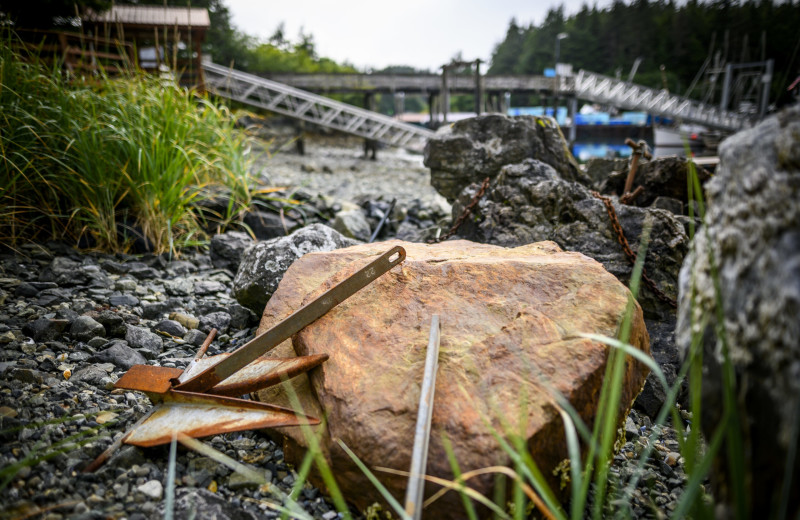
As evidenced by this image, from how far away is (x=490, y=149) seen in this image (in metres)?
4.66

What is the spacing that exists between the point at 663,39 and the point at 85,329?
21.5m

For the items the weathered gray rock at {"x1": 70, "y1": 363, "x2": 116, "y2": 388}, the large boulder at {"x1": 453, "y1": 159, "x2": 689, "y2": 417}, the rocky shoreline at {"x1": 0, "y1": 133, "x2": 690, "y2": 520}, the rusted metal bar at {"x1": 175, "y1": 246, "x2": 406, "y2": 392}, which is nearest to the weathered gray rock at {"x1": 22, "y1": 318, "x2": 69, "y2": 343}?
the rocky shoreline at {"x1": 0, "y1": 133, "x2": 690, "y2": 520}

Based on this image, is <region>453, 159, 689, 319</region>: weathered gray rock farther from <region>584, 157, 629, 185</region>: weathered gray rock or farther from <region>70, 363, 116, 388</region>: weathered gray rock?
<region>584, 157, 629, 185</region>: weathered gray rock

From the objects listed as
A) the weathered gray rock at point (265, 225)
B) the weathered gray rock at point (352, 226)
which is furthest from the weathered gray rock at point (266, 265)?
the weathered gray rock at point (352, 226)

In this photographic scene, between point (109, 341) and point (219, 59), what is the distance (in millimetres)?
24661

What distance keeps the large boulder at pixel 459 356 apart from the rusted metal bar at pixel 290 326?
0.07 metres

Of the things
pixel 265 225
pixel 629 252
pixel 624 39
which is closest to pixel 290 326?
pixel 629 252

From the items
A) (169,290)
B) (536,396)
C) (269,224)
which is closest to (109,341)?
(169,290)

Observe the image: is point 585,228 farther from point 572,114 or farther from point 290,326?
point 572,114

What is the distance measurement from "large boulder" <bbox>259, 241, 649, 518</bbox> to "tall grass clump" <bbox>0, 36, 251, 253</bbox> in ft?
6.85

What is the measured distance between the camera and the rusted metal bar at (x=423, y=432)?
1.01 meters

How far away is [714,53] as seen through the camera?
40.0ft

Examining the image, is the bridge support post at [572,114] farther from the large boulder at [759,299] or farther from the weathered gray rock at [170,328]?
the large boulder at [759,299]

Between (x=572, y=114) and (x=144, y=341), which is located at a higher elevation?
(x=572, y=114)
